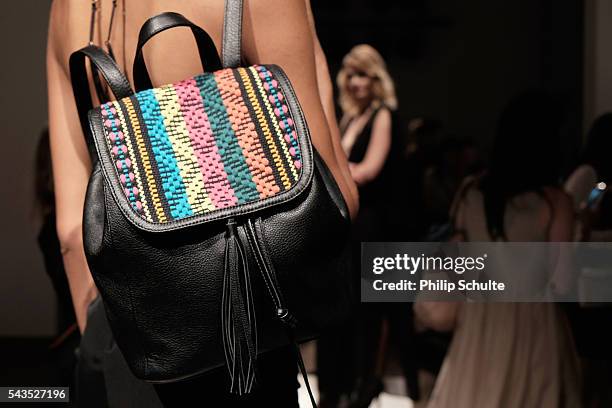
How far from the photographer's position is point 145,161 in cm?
134

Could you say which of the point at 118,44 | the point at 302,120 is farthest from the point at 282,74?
the point at 118,44

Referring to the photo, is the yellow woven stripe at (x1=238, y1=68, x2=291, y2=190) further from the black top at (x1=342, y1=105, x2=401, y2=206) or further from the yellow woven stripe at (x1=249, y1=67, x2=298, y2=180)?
the black top at (x1=342, y1=105, x2=401, y2=206)

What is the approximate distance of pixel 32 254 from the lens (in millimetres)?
2529

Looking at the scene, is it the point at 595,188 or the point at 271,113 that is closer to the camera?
the point at 271,113

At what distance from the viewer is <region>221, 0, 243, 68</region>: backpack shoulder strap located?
1377mm

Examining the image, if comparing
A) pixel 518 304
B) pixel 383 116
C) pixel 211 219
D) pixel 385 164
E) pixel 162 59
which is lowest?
pixel 518 304

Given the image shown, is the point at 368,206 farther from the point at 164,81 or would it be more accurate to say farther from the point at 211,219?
the point at 211,219

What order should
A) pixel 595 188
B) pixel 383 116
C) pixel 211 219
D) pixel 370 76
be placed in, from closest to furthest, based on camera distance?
1. pixel 211 219
2. pixel 595 188
3. pixel 370 76
4. pixel 383 116

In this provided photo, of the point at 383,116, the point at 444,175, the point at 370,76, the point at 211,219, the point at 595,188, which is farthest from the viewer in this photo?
the point at 383,116

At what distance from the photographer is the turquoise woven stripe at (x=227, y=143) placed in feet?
4.36

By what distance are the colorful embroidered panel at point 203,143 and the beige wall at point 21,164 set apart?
1181 millimetres

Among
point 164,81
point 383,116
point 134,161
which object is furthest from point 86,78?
point 383,116

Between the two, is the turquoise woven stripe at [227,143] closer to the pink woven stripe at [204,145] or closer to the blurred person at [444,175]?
the pink woven stripe at [204,145]

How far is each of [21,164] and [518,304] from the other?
1367mm
